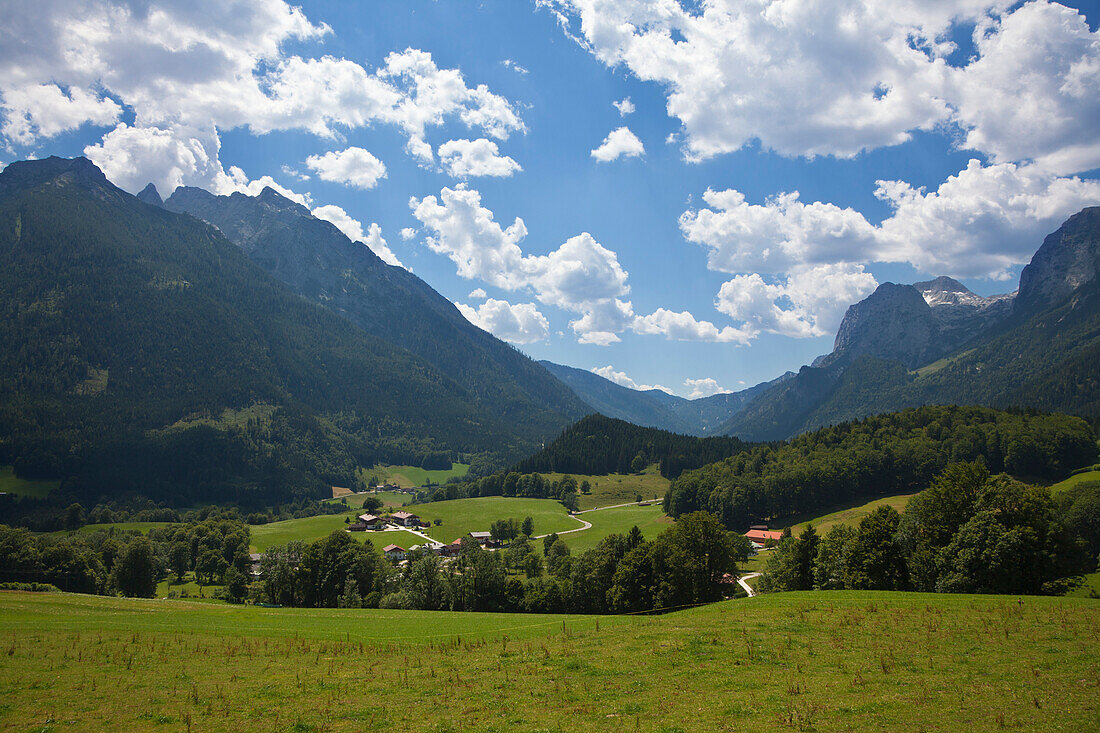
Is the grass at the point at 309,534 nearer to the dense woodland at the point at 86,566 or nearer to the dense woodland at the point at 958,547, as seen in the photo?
the dense woodland at the point at 86,566

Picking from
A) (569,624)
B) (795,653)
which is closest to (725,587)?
(569,624)

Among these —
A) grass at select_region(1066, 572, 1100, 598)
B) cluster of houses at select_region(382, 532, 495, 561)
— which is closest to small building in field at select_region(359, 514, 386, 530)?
cluster of houses at select_region(382, 532, 495, 561)

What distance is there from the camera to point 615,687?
19562 millimetres

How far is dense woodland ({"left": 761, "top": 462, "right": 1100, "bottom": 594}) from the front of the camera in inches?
1588

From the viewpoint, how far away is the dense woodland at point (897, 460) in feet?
443

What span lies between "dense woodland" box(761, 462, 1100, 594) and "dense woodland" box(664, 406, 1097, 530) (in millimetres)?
91588

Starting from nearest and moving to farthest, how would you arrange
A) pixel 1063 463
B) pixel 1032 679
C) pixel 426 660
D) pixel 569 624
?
pixel 1032 679 → pixel 426 660 → pixel 569 624 → pixel 1063 463

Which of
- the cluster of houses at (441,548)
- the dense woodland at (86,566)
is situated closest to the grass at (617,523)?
the cluster of houses at (441,548)

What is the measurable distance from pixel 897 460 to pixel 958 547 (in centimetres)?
11899

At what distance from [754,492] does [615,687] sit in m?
144

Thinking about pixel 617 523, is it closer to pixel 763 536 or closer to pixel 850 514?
pixel 763 536

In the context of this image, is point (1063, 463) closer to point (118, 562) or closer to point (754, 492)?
point (754, 492)

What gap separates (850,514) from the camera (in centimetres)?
12888

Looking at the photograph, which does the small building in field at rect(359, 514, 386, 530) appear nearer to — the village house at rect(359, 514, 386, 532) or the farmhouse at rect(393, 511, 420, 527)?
the village house at rect(359, 514, 386, 532)
